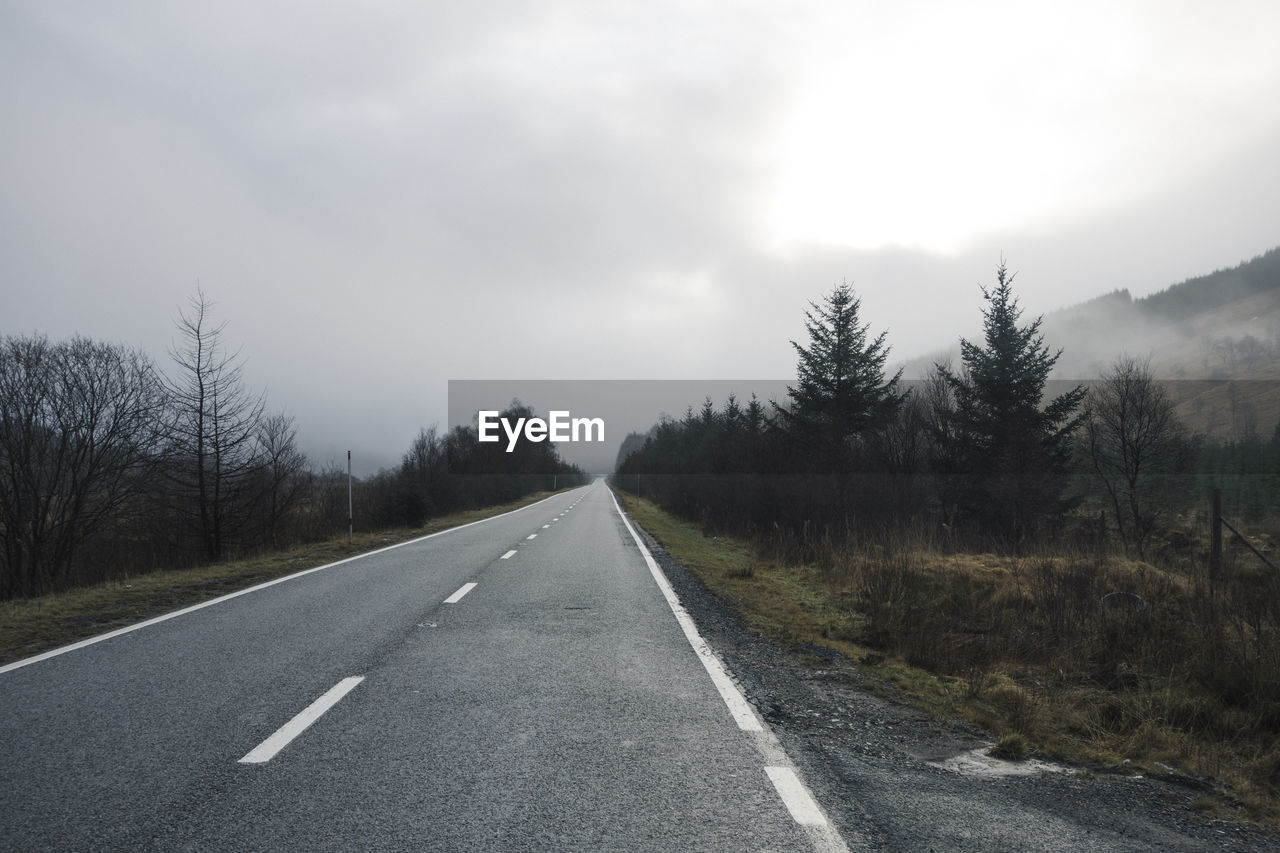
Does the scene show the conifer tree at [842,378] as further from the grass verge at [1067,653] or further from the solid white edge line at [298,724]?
the solid white edge line at [298,724]

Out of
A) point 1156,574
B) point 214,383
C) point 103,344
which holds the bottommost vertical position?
point 1156,574

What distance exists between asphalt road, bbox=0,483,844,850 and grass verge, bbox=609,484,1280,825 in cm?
218

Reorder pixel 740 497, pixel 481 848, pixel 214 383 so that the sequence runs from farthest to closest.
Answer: pixel 740 497
pixel 214 383
pixel 481 848

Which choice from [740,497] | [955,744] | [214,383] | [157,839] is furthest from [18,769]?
[740,497]

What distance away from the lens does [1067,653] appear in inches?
311

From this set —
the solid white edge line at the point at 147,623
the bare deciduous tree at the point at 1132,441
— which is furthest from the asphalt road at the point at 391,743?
the bare deciduous tree at the point at 1132,441

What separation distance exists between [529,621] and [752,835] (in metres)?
5.50

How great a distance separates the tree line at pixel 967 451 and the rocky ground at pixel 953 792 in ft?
48.3

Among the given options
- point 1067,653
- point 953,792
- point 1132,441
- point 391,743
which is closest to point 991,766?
point 953,792

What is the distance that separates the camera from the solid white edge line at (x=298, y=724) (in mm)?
4117

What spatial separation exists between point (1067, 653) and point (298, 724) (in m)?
7.69

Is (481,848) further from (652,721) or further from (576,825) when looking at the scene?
(652,721)

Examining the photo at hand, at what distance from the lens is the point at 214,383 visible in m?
24.9

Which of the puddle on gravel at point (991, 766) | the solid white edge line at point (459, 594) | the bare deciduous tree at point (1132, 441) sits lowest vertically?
the puddle on gravel at point (991, 766)
